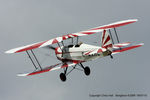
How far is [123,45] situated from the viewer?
101ft

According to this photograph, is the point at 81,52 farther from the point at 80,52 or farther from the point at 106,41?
the point at 106,41

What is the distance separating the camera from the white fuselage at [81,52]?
27266 mm

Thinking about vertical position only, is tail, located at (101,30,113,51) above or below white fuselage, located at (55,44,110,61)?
above

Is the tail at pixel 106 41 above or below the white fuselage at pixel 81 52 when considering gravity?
above

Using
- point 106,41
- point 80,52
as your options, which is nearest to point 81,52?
point 80,52

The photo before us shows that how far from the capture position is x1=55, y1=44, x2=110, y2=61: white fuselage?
27.3 metres

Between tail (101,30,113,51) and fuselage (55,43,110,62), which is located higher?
tail (101,30,113,51)

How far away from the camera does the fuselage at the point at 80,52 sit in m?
27.3

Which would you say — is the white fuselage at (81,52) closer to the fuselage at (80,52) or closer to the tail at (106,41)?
the fuselage at (80,52)

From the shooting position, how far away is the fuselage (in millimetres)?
27270

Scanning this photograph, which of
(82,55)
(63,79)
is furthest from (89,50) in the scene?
(63,79)

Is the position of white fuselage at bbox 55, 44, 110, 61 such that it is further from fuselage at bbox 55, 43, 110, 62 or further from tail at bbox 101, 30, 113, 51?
tail at bbox 101, 30, 113, 51

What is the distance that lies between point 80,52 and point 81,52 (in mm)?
99

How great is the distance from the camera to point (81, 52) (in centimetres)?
2836
